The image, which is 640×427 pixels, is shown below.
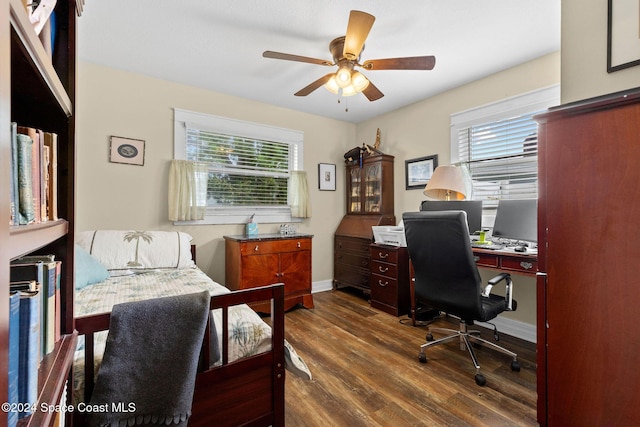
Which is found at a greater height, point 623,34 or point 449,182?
point 623,34

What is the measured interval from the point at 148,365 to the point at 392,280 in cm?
259

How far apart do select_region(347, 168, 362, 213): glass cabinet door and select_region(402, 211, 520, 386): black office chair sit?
6.83 feet

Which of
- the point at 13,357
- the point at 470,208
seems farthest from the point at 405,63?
the point at 13,357

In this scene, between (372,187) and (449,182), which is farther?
(372,187)

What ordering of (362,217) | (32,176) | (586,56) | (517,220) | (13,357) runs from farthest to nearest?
(362,217) → (517,220) → (586,56) → (32,176) → (13,357)

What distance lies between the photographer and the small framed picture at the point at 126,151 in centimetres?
286

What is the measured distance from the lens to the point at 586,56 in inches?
47.3

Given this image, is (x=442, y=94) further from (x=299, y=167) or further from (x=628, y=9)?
(x=628, y=9)

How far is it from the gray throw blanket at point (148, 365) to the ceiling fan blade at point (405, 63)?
1.97m

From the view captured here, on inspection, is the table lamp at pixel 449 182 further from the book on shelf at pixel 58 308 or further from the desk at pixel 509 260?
the book on shelf at pixel 58 308

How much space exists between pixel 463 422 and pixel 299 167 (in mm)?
3217

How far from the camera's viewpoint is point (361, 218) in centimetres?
415

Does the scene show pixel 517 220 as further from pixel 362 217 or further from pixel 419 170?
pixel 362 217

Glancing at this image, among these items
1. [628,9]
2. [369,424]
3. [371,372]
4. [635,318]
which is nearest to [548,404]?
[635,318]
